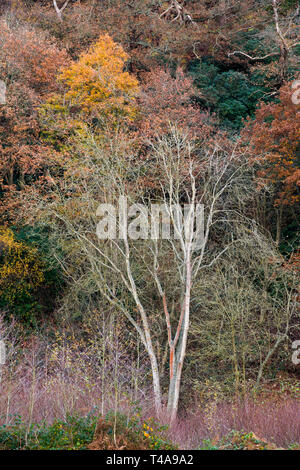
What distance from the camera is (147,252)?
1339 centimetres

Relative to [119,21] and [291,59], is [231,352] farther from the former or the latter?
[119,21]

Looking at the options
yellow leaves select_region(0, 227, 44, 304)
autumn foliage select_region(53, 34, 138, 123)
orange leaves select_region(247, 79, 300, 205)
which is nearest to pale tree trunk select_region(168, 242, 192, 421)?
orange leaves select_region(247, 79, 300, 205)

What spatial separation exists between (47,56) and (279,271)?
1326 centimetres

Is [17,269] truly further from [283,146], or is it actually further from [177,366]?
[283,146]

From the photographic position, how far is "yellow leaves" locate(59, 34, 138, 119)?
1702 centimetres

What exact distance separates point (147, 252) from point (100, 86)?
762 cm

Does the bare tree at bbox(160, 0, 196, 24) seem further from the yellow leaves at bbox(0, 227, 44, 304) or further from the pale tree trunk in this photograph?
the pale tree trunk

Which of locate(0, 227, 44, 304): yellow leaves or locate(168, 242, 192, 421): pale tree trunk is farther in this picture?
locate(0, 227, 44, 304): yellow leaves

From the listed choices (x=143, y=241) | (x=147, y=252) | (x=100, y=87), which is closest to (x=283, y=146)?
(x=143, y=241)

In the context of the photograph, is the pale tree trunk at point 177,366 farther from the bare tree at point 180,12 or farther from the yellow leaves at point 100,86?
the bare tree at point 180,12

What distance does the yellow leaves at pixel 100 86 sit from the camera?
1702 cm

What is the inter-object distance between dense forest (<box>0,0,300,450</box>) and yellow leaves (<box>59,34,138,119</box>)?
0.09m

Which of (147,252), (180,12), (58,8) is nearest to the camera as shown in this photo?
(147,252)
